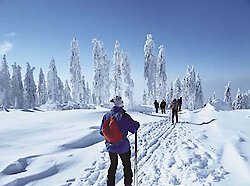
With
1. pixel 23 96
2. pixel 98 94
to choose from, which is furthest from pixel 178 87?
pixel 23 96

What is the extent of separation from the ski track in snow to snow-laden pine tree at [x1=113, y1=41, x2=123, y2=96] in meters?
45.6

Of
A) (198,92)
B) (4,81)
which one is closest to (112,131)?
(4,81)

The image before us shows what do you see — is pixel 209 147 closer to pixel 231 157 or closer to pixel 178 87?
pixel 231 157

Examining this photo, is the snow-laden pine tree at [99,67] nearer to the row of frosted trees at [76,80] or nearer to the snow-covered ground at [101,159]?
the row of frosted trees at [76,80]

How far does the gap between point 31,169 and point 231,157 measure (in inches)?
235

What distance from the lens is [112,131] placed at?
5082 millimetres

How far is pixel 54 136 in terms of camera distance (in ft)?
35.8

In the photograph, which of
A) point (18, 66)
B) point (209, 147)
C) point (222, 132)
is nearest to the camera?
point (209, 147)

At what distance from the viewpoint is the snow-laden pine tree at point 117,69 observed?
55.7 metres

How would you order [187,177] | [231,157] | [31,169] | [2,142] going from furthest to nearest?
[2,142] < [231,157] < [31,169] < [187,177]

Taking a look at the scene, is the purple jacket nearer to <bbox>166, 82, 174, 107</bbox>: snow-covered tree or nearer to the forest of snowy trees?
the forest of snowy trees

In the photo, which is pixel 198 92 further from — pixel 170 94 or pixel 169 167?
pixel 169 167

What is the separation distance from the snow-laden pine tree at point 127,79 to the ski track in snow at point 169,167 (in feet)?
153

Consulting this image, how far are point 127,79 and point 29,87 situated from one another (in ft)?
86.8
